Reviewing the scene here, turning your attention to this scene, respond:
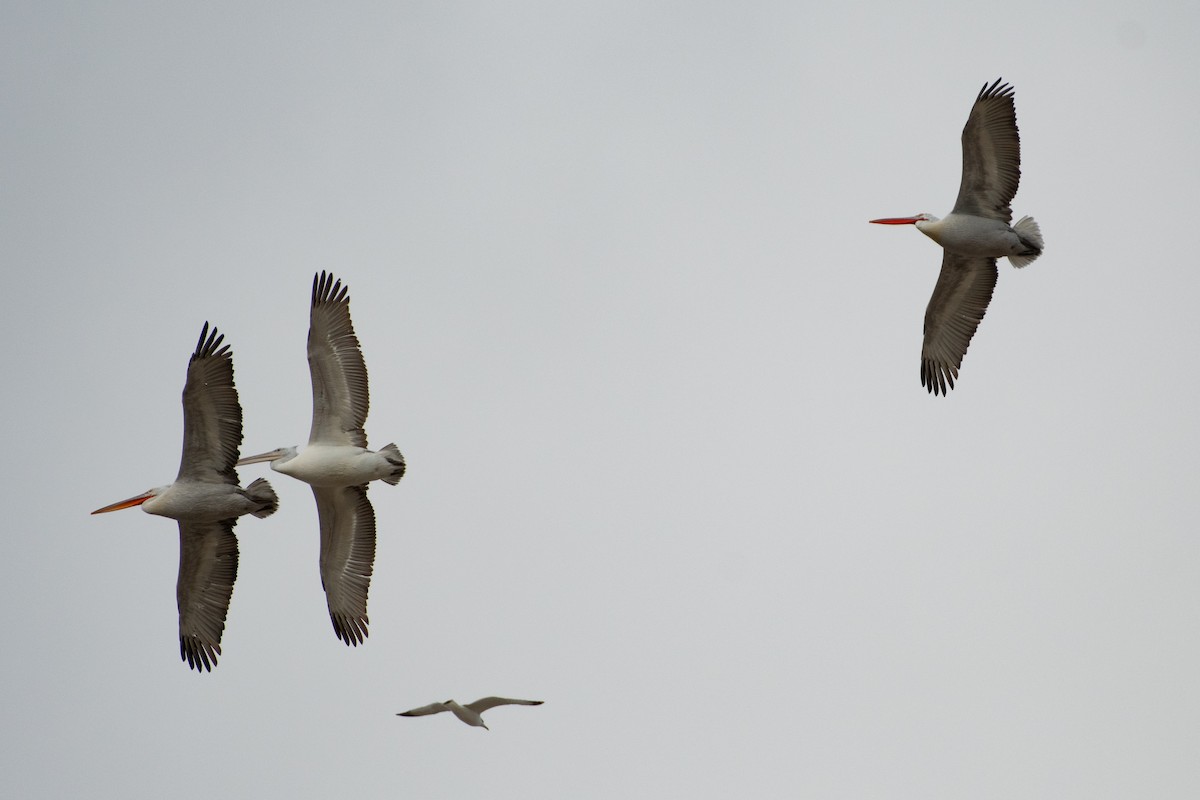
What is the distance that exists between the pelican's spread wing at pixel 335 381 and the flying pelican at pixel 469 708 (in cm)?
287

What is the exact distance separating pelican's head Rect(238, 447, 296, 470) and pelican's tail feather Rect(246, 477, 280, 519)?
0.36 m

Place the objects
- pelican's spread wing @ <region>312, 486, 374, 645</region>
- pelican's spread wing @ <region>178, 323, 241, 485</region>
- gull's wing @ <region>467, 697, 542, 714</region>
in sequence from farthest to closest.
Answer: pelican's spread wing @ <region>312, 486, 374, 645</region>, pelican's spread wing @ <region>178, 323, 241, 485</region>, gull's wing @ <region>467, 697, 542, 714</region>

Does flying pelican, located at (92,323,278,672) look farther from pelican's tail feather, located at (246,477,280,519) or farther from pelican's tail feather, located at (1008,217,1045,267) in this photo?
pelican's tail feather, located at (1008,217,1045,267)

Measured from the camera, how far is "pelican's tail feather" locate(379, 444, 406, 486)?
51.2ft

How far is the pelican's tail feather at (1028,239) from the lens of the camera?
16.1m

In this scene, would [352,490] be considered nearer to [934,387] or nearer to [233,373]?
[233,373]

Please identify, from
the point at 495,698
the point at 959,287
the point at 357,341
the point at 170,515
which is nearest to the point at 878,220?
the point at 959,287

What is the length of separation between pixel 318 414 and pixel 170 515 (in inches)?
70.8

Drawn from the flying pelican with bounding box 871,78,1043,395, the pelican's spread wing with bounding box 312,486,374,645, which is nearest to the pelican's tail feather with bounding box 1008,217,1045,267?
the flying pelican with bounding box 871,78,1043,395

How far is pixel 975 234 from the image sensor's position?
634 inches

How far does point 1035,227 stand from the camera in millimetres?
16219

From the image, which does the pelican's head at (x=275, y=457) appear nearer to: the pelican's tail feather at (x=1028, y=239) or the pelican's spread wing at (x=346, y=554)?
the pelican's spread wing at (x=346, y=554)

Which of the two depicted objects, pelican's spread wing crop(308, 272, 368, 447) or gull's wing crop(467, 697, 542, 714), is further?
pelican's spread wing crop(308, 272, 368, 447)

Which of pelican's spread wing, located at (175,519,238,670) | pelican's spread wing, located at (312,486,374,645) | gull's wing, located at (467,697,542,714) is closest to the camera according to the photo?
gull's wing, located at (467,697,542,714)
